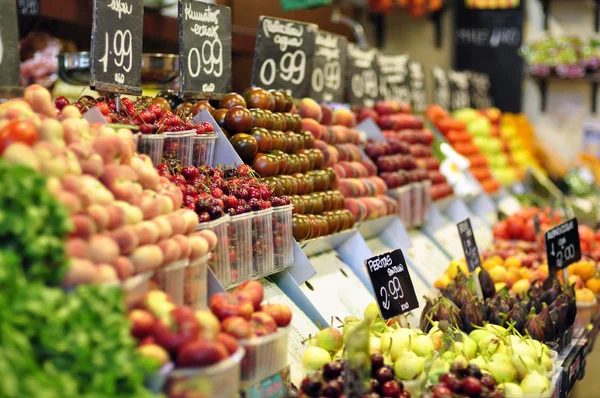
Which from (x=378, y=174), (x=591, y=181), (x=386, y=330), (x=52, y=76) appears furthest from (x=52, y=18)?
(x=591, y=181)

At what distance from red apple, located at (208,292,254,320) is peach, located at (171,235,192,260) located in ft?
0.47

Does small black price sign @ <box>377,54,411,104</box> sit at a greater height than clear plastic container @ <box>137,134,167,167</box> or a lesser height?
greater

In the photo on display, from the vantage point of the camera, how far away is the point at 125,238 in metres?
1.82

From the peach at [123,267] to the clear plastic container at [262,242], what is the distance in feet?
3.18

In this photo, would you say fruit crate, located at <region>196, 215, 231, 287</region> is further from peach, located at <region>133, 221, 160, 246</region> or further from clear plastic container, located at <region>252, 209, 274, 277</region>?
peach, located at <region>133, 221, 160, 246</region>

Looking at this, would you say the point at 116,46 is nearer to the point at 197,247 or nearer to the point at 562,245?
the point at 197,247

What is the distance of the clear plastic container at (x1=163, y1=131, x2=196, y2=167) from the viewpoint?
271 cm

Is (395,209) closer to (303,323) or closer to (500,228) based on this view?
(500,228)

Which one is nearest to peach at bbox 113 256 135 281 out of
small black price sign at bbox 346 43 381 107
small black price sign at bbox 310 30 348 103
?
small black price sign at bbox 310 30 348 103

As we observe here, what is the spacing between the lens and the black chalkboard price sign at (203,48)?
3.18 meters

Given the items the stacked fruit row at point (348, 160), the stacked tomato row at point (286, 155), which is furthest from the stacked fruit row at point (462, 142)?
the stacked tomato row at point (286, 155)

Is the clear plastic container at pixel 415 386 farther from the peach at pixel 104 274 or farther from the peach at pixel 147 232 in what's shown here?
the peach at pixel 104 274

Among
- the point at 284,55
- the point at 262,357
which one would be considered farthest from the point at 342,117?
the point at 262,357

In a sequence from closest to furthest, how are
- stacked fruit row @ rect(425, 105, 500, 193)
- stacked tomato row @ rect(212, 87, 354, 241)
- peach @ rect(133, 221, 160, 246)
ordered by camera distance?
peach @ rect(133, 221, 160, 246) → stacked tomato row @ rect(212, 87, 354, 241) → stacked fruit row @ rect(425, 105, 500, 193)
